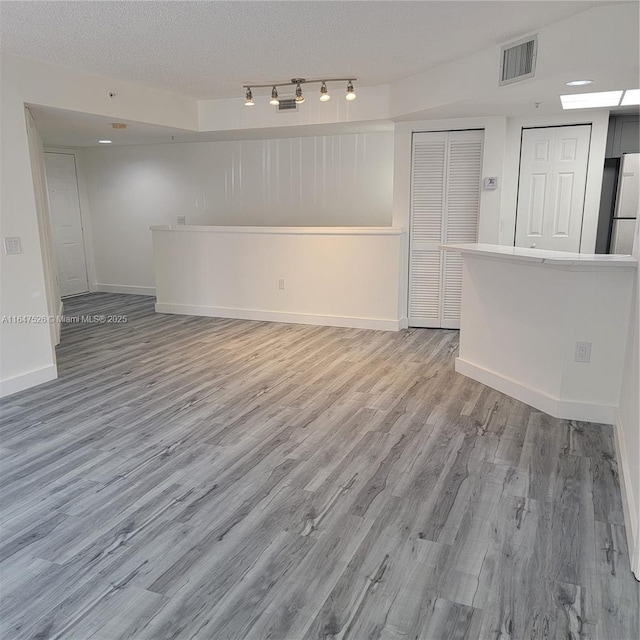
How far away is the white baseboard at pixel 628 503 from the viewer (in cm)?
190

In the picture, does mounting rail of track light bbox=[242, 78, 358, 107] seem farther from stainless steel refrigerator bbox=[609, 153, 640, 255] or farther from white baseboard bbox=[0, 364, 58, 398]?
white baseboard bbox=[0, 364, 58, 398]

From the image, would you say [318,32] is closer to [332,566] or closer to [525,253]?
[525,253]

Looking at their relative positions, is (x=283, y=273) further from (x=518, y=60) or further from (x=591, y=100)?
(x=591, y=100)

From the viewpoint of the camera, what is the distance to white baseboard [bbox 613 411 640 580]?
190cm

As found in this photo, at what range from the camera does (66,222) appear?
7.68 meters

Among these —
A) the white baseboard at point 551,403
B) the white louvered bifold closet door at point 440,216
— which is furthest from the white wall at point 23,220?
the white baseboard at point 551,403

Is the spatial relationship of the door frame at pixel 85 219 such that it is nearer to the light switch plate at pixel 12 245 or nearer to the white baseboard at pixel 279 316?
the white baseboard at pixel 279 316

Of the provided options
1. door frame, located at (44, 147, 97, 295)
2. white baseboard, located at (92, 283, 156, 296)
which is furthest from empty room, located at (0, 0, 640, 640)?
white baseboard, located at (92, 283, 156, 296)

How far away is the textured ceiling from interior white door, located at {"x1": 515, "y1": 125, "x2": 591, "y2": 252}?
5.04 ft

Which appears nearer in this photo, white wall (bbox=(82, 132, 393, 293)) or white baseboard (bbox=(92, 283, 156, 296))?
white wall (bbox=(82, 132, 393, 293))

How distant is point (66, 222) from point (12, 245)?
4.36 m

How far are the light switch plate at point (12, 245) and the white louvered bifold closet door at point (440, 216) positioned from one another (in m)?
3.66

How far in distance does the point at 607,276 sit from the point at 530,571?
1.81m

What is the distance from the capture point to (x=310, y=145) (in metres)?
6.44
